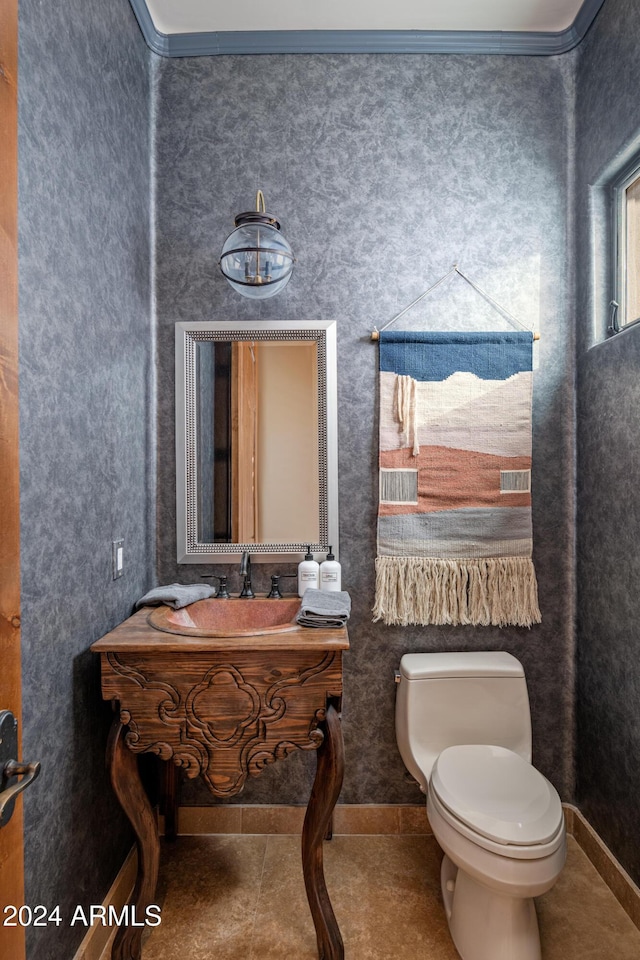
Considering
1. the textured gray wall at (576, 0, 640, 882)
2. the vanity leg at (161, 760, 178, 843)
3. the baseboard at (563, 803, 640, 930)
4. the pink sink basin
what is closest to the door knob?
the pink sink basin

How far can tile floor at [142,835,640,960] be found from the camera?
1.52 m

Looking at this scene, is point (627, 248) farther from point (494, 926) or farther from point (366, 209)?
point (494, 926)

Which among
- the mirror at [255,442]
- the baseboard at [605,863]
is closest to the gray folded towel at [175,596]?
the mirror at [255,442]

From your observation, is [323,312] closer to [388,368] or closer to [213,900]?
[388,368]

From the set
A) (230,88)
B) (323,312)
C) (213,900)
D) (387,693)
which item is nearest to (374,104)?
(230,88)

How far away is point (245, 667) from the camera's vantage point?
4.72 ft

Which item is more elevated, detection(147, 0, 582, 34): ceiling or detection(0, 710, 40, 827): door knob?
detection(147, 0, 582, 34): ceiling

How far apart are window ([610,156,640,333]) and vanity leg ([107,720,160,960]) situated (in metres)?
2.02

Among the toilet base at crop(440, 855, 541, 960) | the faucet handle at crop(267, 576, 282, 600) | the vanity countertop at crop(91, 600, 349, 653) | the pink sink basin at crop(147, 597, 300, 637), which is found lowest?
the toilet base at crop(440, 855, 541, 960)

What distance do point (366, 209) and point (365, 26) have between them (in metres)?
0.64

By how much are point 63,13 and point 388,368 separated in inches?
51.7

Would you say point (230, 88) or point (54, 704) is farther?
point (230, 88)

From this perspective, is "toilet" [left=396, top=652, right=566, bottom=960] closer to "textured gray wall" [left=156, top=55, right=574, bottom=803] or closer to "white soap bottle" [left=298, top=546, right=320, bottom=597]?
"textured gray wall" [left=156, top=55, right=574, bottom=803]

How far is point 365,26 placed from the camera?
77.3 inches
